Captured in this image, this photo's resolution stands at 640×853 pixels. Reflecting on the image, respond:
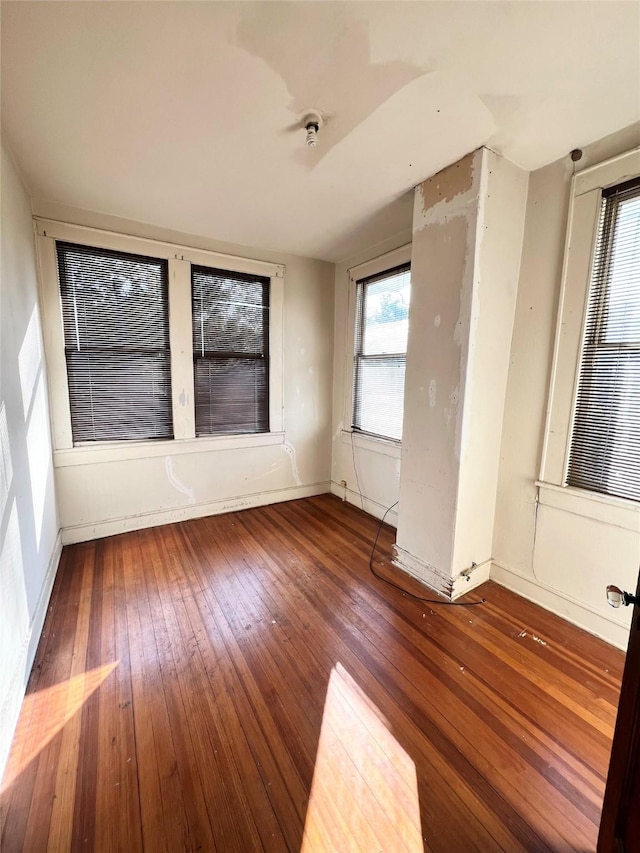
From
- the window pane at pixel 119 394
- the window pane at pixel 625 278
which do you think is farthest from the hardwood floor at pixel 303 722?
the window pane at pixel 625 278

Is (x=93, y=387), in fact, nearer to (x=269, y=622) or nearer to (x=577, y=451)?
(x=269, y=622)

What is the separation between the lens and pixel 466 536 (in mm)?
2176

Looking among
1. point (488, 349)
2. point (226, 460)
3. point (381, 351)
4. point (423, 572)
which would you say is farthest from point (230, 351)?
point (423, 572)

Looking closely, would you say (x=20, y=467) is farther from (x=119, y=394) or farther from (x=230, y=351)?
(x=230, y=351)

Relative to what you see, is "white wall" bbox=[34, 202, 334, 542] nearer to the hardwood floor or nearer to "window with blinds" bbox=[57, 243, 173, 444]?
"window with blinds" bbox=[57, 243, 173, 444]

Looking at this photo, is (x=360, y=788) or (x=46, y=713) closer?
(x=360, y=788)

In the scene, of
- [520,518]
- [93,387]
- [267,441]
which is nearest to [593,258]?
[520,518]

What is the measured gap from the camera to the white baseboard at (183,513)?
2830mm

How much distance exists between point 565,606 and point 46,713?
8.55ft

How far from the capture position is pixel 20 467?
5.61 feet

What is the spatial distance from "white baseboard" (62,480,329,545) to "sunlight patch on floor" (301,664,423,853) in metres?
2.24

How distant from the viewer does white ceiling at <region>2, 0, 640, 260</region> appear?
3.82 ft

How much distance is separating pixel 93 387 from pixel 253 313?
155 cm

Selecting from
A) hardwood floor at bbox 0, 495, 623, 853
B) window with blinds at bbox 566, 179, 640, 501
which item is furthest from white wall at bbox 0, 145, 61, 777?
window with blinds at bbox 566, 179, 640, 501
